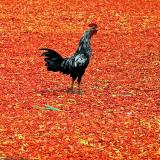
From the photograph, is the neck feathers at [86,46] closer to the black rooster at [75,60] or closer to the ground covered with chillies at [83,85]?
the black rooster at [75,60]

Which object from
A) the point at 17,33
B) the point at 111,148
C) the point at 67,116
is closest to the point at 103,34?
the point at 17,33

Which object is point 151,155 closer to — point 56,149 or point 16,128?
point 56,149

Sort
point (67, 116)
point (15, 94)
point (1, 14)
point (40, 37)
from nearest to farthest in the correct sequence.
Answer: point (67, 116)
point (15, 94)
point (40, 37)
point (1, 14)

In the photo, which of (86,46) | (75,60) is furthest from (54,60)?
(86,46)

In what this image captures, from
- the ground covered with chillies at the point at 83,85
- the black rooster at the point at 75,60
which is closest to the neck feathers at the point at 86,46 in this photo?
the black rooster at the point at 75,60

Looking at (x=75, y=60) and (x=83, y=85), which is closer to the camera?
(x=75, y=60)

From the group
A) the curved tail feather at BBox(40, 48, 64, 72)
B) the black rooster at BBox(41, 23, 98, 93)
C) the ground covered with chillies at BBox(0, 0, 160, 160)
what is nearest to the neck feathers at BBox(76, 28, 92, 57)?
the black rooster at BBox(41, 23, 98, 93)

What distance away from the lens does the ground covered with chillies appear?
9602mm

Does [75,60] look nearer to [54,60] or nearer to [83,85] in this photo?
[54,60]

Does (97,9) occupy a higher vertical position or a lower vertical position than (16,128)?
higher

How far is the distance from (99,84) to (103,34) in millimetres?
8968

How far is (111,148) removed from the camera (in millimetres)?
9523

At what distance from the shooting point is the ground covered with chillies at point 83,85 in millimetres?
9602

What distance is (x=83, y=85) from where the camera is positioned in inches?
631
